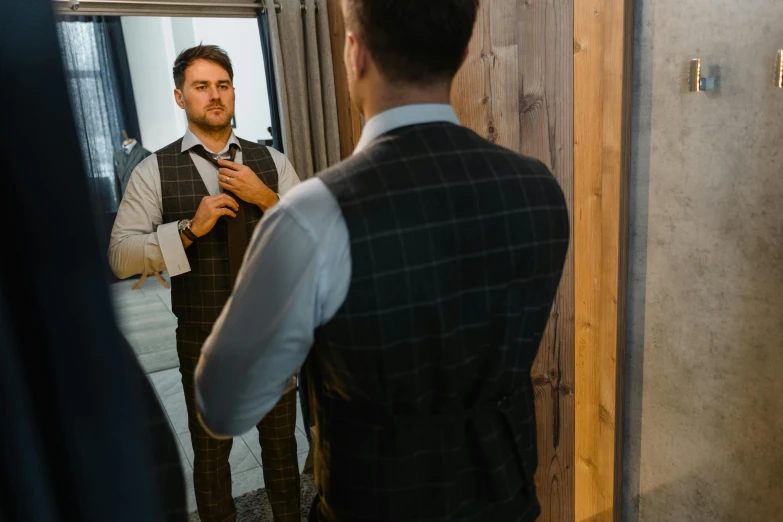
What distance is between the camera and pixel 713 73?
58.5 inches

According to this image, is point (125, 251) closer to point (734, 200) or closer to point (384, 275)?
point (384, 275)

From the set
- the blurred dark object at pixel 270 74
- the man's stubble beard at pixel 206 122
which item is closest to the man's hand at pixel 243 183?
the man's stubble beard at pixel 206 122

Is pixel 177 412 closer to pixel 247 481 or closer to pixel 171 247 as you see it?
pixel 247 481

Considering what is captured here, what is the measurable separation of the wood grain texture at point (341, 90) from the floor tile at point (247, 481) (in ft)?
4.89

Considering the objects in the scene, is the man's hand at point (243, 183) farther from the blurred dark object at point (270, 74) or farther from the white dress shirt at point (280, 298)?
the white dress shirt at point (280, 298)

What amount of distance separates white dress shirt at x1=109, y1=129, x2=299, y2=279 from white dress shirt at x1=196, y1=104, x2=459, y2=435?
102 cm

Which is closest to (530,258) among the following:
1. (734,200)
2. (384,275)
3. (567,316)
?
(384,275)

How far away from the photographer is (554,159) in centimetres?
175

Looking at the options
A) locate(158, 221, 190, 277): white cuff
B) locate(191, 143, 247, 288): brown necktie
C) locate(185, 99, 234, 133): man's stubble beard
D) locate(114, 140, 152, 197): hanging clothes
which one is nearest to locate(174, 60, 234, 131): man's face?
locate(185, 99, 234, 133): man's stubble beard

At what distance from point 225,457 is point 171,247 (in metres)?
0.75

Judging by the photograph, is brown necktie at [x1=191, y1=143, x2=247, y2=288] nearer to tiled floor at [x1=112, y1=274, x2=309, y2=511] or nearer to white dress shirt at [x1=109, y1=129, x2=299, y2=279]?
white dress shirt at [x1=109, y1=129, x2=299, y2=279]

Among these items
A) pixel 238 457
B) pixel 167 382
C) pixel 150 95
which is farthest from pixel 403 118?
pixel 150 95

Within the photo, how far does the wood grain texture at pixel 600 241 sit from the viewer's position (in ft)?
5.28

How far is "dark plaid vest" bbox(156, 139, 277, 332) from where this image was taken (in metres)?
1.89
